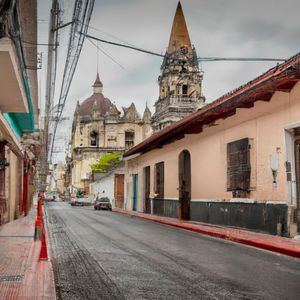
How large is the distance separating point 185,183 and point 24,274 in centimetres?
1968

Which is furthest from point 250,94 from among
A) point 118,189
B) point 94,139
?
point 94,139

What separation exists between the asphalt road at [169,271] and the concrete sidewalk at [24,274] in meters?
0.22

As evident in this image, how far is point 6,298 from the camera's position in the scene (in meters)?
6.10

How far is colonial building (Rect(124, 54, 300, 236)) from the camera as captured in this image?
50.5 feet

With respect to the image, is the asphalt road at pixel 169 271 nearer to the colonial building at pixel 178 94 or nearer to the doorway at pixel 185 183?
the doorway at pixel 185 183

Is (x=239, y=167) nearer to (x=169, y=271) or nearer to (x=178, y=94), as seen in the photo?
(x=169, y=271)

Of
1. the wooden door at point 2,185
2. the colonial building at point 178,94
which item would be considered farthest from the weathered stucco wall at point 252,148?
the colonial building at point 178,94

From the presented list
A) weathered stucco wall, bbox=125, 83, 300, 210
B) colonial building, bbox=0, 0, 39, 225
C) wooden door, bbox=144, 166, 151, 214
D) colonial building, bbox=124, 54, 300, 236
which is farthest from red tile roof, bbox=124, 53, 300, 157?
wooden door, bbox=144, 166, 151, 214

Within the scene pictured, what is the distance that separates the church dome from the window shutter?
78.8 meters

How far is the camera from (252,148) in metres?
18.0

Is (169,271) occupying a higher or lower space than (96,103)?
lower

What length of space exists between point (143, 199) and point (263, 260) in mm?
26807

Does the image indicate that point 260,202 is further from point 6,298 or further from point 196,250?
point 6,298

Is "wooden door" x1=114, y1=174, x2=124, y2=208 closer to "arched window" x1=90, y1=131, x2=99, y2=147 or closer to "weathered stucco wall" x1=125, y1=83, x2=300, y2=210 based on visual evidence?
"weathered stucco wall" x1=125, y1=83, x2=300, y2=210
